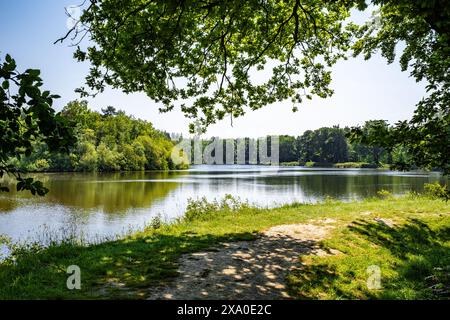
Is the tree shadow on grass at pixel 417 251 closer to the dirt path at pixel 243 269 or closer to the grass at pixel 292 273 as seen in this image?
the grass at pixel 292 273

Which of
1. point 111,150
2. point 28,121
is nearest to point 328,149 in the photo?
point 111,150

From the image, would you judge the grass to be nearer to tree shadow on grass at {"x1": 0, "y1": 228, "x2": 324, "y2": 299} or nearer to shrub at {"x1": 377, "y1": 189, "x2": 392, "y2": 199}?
tree shadow on grass at {"x1": 0, "y1": 228, "x2": 324, "y2": 299}

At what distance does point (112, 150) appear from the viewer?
87.4 metres

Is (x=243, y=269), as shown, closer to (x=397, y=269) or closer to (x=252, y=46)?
(x=397, y=269)

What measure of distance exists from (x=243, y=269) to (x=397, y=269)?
13.5 ft

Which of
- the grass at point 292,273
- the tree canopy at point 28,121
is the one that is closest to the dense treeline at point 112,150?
the grass at point 292,273

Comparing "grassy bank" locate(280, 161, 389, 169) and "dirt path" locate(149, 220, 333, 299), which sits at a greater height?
"grassy bank" locate(280, 161, 389, 169)

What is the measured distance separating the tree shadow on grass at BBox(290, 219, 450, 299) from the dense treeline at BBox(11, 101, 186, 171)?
73541 mm

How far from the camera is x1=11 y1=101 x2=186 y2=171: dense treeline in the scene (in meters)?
80.0

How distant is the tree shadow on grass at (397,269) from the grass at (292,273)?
0.07ft

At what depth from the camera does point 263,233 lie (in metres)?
11.5

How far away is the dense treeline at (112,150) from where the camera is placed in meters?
80.0

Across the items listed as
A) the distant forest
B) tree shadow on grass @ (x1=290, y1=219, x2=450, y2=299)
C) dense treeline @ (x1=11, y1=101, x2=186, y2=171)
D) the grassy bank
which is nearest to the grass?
tree shadow on grass @ (x1=290, y1=219, x2=450, y2=299)
